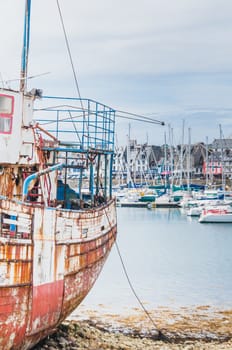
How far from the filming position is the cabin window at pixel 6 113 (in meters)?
11.3

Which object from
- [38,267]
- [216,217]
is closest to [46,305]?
[38,267]

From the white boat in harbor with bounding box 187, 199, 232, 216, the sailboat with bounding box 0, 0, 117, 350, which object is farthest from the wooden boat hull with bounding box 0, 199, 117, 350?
the white boat in harbor with bounding box 187, 199, 232, 216

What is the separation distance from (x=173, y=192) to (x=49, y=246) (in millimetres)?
69482

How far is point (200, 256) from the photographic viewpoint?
34156 mm

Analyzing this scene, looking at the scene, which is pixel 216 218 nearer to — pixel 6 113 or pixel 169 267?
pixel 169 267

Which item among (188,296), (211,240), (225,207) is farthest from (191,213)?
(188,296)

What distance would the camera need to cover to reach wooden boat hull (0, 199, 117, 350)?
961 centimetres

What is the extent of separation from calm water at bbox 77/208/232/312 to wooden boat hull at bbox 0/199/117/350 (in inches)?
265

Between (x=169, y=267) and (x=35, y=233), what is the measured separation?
65.3 ft

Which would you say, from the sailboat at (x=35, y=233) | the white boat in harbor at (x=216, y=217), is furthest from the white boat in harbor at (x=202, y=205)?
the sailboat at (x=35, y=233)

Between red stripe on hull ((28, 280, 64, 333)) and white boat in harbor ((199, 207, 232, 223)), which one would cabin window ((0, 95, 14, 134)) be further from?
white boat in harbor ((199, 207, 232, 223))

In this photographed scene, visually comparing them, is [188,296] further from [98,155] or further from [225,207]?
[225,207]

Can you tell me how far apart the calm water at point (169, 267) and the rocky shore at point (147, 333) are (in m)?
1.92

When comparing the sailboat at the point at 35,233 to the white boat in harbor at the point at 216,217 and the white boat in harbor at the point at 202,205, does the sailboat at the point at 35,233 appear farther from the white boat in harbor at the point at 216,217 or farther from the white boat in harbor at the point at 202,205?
the white boat in harbor at the point at 202,205
